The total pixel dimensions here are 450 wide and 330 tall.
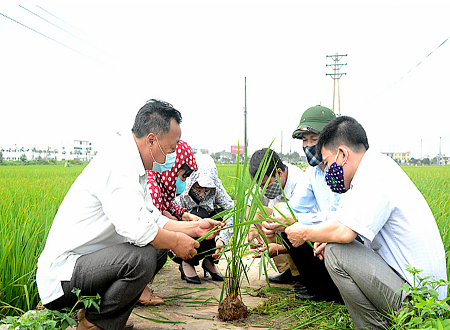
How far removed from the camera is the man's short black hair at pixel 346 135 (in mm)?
2100

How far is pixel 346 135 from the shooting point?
2107 millimetres

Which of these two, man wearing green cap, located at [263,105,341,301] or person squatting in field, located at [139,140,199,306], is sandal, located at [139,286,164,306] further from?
man wearing green cap, located at [263,105,341,301]

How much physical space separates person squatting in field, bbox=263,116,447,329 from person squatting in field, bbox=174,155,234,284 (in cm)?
158

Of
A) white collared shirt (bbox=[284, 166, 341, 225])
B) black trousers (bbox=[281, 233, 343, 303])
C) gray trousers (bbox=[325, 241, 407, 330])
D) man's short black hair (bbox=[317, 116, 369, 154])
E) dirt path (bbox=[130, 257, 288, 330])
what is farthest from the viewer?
white collared shirt (bbox=[284, 166, 341, 225])

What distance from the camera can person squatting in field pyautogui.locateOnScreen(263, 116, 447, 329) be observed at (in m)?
1.85

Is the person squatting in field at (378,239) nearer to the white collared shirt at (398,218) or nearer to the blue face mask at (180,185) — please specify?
the white collared shirt at (398,218)

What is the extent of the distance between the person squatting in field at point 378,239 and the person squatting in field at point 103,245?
99cm

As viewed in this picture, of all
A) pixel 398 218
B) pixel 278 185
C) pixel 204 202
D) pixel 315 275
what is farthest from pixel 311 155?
pixel 398 218

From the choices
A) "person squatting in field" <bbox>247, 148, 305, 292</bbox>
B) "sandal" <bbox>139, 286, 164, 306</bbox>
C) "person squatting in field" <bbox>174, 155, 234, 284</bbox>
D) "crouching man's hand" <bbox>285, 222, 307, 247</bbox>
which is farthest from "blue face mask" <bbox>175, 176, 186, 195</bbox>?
"crouching man's hand" <bbox>285, 222, 307, 247</bbox>

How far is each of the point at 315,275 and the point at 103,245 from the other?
5.20 feet

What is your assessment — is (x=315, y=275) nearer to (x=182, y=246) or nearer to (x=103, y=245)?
(x=182, y=246)

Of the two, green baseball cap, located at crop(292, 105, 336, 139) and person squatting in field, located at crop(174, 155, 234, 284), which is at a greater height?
green baseball cap, located at crop(292, 105, 336, 139)

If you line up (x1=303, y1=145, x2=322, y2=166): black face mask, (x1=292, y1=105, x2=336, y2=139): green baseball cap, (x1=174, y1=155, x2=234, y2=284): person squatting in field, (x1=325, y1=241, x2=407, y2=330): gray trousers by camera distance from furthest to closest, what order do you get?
1. (x1=174, y1=155, x2=234, y2=284): person squatting in field
2. (x1=292, y1=105, x2=336, y2=139): green baseball cap
3. (x1=303, y1=145, x2=322, y2=166): black face mask
4. (x1=325, y1=241, x2=407, y2=330): gray trousers

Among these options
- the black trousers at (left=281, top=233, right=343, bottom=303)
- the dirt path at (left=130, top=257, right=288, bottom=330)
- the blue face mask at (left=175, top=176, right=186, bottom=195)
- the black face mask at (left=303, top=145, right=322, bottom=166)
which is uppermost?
the black face mask at (left=303, top=145, right=322, bottom=166)
